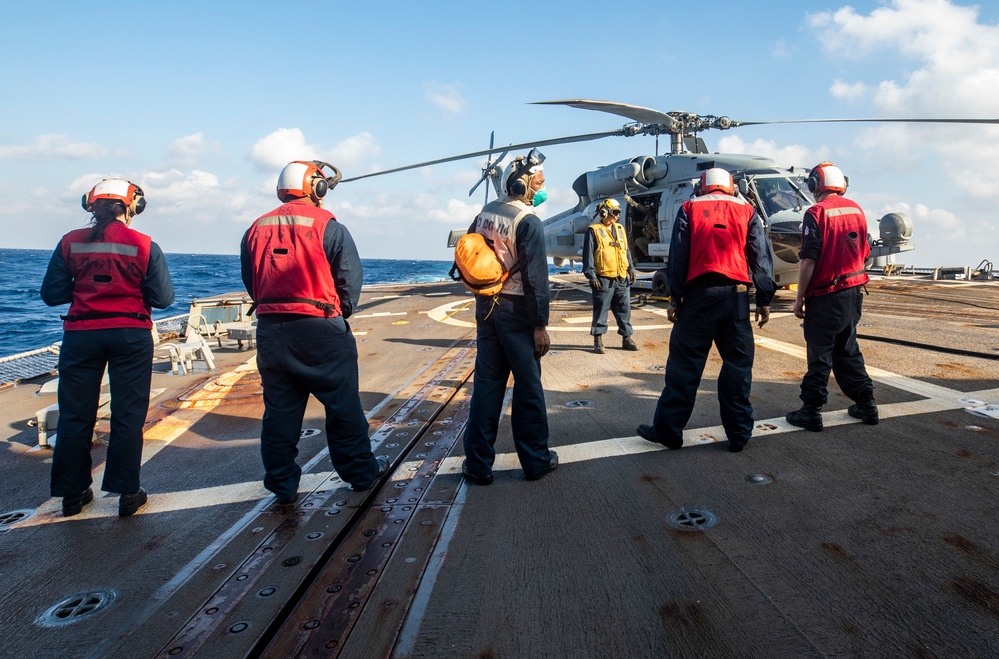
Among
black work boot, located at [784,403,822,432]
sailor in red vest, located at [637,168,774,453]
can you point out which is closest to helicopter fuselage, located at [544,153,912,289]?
black work boot, located at [784,403,822,432]

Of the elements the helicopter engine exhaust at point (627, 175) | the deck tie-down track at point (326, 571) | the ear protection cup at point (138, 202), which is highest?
the helicopter engine exhaust at point (627, 175)

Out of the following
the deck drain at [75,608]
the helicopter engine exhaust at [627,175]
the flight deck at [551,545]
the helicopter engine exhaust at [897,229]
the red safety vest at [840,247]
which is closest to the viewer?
the flight deck at [551,545]

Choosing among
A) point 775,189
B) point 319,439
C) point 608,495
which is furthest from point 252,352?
point 775,189

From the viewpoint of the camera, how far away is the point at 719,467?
11.7ft

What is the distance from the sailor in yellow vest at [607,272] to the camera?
761 centimetres

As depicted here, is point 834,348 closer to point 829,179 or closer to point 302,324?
point 829,179

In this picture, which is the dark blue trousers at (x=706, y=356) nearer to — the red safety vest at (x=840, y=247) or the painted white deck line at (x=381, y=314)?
the red safety vest at (x=840, y=247)

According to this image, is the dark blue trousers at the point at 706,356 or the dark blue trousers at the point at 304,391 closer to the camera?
the dark blue trousers at the point at 304,391

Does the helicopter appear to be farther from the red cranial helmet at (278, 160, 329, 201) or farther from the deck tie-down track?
the deck tie-down track

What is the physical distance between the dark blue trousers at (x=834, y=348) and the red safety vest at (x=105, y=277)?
4.42 metres

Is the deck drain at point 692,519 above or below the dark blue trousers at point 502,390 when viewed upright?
below

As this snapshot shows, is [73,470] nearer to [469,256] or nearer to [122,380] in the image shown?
[122,380]

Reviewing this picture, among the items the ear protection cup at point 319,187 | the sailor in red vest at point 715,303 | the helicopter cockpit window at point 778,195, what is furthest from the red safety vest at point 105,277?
the helicopter cockpit window at point 778,195

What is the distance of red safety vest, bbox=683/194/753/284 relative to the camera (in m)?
3.82
